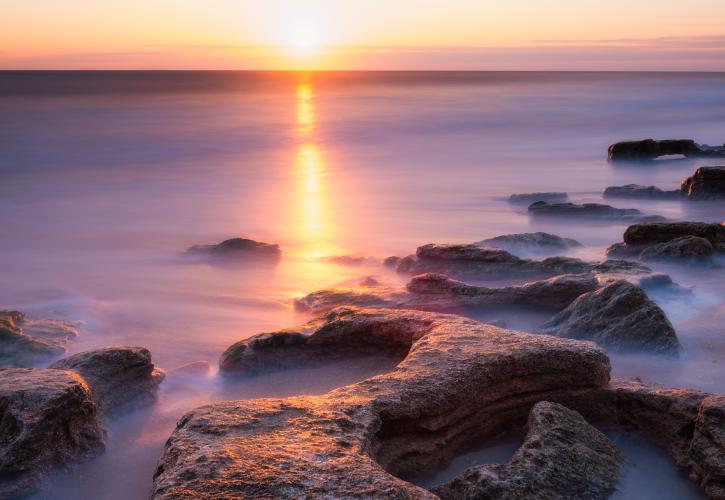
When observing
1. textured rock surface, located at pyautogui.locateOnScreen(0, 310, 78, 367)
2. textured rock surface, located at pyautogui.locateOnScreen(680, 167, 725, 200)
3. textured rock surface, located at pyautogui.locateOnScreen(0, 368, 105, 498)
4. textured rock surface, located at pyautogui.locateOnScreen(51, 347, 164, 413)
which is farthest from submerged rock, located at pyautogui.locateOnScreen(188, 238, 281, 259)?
textured rock surface, located at pyautogui.locateOnScreen(680, 167, 725, 200)

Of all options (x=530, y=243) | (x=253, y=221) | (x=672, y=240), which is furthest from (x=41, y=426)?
(x=253, y=221)

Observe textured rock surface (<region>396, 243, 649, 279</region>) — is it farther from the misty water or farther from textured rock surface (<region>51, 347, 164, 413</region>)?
textured rock surface (<region>51, 347, 164, 413</region>)

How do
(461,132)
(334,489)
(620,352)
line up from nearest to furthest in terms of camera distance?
(334,489) < (620,352) < (461,132)

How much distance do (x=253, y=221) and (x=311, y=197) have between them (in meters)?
2.49

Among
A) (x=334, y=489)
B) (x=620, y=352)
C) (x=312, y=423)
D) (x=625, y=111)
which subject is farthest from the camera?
(x=625, y=111)

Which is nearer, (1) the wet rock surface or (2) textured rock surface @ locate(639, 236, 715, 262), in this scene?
(2) textured rock surface @ locate(639, 236, 715, 262)

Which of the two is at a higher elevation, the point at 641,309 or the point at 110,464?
the point at 641,309

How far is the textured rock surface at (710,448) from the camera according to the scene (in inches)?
116

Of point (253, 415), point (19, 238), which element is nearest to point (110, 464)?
point (253, 415)

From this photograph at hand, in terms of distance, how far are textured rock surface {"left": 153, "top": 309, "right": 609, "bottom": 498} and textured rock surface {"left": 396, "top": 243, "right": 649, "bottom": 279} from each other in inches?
90.0

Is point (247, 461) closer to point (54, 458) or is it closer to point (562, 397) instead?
point (54, 458)

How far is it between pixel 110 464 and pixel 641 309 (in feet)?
10.9

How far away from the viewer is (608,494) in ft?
9.81

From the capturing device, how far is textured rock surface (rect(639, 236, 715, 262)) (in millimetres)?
6598
